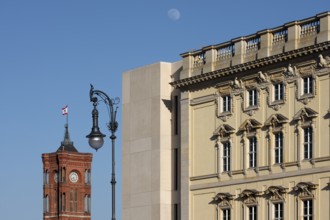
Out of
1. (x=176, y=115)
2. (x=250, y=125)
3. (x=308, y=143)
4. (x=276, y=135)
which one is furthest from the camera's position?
(x=176, y=115)

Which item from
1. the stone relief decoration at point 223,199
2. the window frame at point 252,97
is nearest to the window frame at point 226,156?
the stone relief decoration at point 223,199

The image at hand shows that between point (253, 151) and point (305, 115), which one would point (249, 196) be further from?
point (305, 115)

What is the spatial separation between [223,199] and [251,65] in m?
8.88

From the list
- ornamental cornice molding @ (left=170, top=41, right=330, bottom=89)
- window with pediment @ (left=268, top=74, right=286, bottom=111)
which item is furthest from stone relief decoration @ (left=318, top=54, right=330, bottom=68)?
window with pediment @ (left=268, top=74, right=286, bottom=111)

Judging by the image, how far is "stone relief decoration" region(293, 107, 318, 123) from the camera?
261 ft

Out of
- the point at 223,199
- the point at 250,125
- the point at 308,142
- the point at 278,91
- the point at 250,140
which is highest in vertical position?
the point at 278,91

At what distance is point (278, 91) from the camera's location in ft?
272

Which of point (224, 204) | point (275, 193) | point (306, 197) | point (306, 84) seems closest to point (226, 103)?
point (224, 204)

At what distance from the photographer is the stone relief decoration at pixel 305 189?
260 feet

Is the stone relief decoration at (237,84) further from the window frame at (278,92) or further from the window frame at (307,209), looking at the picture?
the window frame at (307,209)

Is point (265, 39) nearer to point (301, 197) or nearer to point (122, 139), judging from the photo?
point (301, 197)

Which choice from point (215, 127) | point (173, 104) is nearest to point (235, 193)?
point (215, 127)

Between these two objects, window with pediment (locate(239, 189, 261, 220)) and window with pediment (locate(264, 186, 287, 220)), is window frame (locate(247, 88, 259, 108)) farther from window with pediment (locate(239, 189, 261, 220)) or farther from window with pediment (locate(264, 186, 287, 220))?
window with pediment (locate(264, 186, 287, 220))

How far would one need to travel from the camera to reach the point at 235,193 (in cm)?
8512
